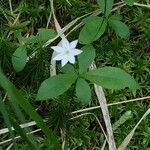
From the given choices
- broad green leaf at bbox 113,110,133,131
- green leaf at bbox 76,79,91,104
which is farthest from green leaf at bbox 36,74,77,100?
broad green leaf at bbox 113,110,133,131

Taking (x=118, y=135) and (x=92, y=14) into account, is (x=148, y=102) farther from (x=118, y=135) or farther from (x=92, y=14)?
(x=92, y=14)

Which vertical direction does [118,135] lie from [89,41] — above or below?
below

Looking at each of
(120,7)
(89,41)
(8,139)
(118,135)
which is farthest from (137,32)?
(8,139)

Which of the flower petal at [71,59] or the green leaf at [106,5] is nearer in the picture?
the flower petal at [71,59]

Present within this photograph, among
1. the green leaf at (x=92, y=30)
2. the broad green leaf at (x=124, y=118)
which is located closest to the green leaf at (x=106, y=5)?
the green leaf at (x=92, y=30)

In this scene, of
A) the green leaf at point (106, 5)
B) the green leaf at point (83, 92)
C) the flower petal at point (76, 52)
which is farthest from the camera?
the green leaf at point (106, 5)

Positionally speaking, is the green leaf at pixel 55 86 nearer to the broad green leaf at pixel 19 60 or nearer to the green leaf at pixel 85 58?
the green leaf at pixel 85 58
